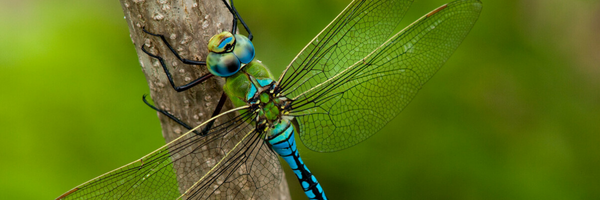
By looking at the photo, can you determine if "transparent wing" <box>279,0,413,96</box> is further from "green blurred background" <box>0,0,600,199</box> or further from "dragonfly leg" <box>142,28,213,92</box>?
"green blurred background" <box>0,0,600,199</box>

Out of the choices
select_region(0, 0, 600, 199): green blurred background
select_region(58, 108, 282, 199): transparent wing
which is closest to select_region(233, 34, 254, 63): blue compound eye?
select_region(58, 108, 282, 199): transparent wing

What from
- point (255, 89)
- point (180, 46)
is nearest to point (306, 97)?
point (255, 89)

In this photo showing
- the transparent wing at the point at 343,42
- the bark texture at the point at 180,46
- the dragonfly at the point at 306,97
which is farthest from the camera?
the transparent wing at the point at 343,42

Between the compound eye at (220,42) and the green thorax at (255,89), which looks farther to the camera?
the green thorax at (255,89)

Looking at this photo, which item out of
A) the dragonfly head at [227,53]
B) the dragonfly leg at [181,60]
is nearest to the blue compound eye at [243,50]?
the dragonfly head at [227,53]

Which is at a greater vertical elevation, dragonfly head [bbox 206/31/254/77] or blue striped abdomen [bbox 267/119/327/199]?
dragonfly head [bbox 206/31/254/77]

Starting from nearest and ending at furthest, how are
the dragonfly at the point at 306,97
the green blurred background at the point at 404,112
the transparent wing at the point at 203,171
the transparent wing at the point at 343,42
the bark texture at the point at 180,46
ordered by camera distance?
the bark texture at the point at 180,46, the transparent wing at the point at 203,171, the dragonfly at the point at 306,97, the transparent wing at the point at 343,42, the green blurred background at the point at 404,112

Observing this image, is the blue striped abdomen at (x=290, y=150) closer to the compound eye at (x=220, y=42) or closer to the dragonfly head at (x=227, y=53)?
the dragonfly head at (x=227, y=53)

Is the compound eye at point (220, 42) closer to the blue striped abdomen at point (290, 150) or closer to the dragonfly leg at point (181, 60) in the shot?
the dragonfly leg at point (181, 60)

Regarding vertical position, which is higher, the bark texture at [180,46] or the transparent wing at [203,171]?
the bark texture at [180,46]
